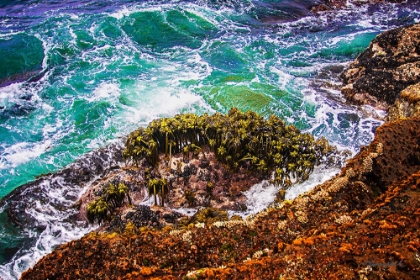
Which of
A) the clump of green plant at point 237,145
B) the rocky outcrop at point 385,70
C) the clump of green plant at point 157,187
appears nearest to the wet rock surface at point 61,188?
the clump of green plant at point 237,145

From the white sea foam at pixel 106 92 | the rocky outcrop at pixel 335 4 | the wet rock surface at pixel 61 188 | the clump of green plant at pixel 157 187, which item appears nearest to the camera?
the clump of green plant at pixel 157 187

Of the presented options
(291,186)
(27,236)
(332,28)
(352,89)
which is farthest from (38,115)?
(332,28)

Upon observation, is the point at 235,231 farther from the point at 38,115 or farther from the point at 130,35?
the point at 130,35

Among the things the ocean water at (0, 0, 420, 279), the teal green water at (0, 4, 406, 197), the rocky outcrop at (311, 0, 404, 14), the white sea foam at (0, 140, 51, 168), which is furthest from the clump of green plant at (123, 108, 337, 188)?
the rocky outcrop at (311, 0, 404, 14)

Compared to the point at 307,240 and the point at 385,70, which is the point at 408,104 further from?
the point at 307,240

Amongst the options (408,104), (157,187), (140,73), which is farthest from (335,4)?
(157,187)

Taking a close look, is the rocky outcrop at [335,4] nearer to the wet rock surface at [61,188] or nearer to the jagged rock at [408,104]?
the jagged rock at [408,104]

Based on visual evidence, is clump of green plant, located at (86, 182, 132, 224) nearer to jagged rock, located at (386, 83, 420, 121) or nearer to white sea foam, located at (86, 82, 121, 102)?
white sea foam, located at (86, 82, 121, 102)
